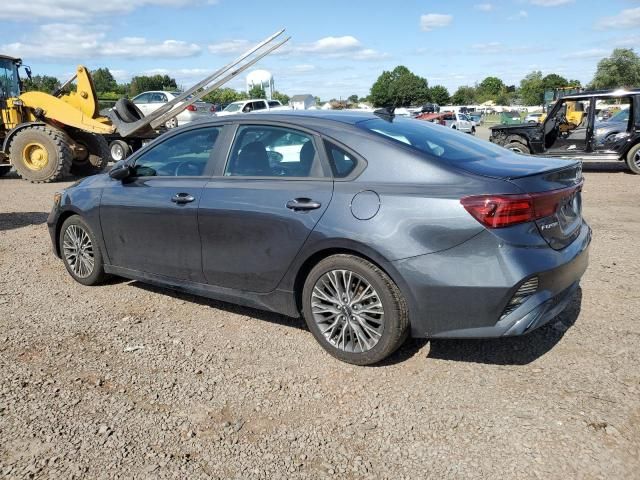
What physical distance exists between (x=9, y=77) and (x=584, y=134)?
14027 mm

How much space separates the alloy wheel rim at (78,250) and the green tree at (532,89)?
352ft

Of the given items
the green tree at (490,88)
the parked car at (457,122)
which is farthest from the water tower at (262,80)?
the green tree at (490,88)

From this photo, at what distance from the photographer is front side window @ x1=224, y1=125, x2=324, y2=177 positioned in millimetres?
3805

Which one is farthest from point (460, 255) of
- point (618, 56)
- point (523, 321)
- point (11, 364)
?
point (618, 56)

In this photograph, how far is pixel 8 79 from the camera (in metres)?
13.7

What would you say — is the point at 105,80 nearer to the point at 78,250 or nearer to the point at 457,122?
the point at 457,122

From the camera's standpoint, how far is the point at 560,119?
13.3 m

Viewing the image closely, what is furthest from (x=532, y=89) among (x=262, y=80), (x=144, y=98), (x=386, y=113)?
(x=386, y=113)

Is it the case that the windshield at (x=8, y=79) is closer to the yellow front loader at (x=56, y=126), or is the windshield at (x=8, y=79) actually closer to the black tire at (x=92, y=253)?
the yellow front loader at (x=56, y=126)

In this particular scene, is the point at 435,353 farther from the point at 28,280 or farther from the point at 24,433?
the point at 28,280

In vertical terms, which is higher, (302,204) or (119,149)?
(302,204)

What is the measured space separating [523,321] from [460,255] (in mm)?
525

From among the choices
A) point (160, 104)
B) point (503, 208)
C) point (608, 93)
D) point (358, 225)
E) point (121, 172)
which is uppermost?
point (160, 104)

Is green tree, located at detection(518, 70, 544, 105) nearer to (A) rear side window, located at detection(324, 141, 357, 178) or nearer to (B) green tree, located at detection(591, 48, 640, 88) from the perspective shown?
(B) green tree, located at detection(591, 48, 640, 88)
